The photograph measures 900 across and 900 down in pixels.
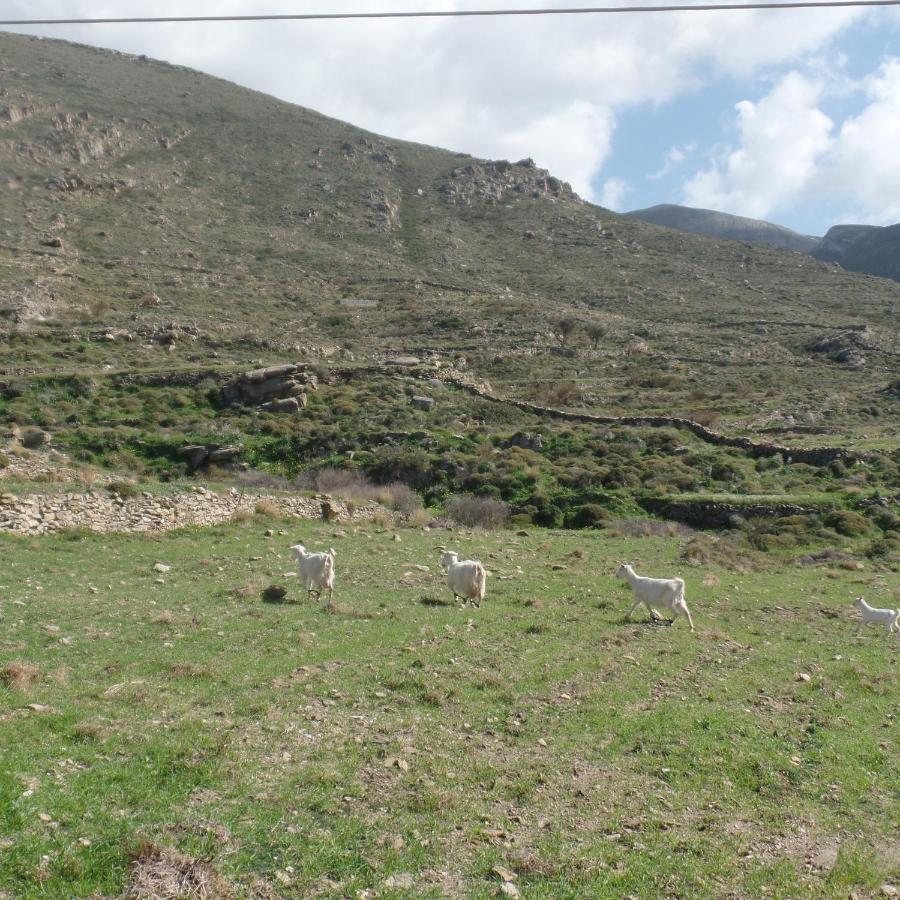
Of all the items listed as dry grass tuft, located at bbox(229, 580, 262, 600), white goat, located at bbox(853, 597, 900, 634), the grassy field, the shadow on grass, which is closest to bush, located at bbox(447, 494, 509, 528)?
the shadow on grass

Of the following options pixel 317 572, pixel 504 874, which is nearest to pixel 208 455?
pixel 317 572

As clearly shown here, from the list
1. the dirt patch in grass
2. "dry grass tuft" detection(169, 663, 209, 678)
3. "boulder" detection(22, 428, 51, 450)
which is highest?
the dirt patch in grass

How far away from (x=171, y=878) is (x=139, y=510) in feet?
55.2

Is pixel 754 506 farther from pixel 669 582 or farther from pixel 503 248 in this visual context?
pixel 503 248

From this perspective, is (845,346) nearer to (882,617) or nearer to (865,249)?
(882,617)

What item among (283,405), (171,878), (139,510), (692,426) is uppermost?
(692,426)

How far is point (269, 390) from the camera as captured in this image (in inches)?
1565

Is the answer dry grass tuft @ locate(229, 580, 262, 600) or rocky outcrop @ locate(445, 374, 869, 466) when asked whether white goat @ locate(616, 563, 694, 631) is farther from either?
rocky outcrop @ locate(445, 374, 869, 466)

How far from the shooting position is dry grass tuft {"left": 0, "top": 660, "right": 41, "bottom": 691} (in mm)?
8508

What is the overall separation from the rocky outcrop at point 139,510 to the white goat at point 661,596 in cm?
1228

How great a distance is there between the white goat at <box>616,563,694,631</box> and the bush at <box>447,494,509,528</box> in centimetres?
1196

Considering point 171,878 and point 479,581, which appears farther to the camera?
point 479,581

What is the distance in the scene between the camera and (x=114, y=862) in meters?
5.34

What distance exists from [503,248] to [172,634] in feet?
267
